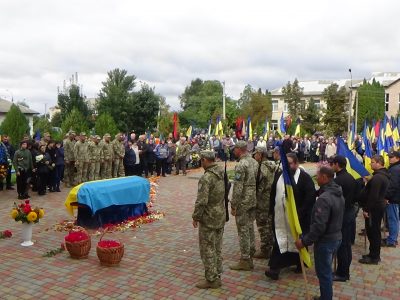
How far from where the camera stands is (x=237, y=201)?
657 centimetres

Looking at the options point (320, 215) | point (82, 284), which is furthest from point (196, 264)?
point (320, 215)

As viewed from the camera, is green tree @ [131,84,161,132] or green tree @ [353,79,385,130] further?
green tree @ [353,79,385,130]

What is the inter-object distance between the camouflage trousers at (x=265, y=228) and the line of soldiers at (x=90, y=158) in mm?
9196

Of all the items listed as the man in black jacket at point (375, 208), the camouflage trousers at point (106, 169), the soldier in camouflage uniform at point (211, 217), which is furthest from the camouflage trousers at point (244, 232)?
the camouflage trousers at point (106, 169)

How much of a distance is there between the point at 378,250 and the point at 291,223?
8.08 ft

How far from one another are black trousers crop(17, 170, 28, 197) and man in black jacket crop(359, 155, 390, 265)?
32.3ft

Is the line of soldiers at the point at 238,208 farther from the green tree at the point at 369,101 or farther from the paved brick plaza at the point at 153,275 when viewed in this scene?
the green tree at the point at 369,101

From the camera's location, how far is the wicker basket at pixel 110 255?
667 centimetres

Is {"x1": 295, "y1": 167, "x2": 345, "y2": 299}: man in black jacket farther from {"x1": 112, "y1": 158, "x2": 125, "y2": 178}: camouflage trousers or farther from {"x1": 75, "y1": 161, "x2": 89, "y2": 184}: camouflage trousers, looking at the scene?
{"x1": 112, "y1": 158, "x2": 125, "y2": 178}: camouflage trousers

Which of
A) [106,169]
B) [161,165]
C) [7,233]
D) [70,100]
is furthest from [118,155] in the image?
[70,100]

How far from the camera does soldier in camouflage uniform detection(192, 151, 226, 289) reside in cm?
584

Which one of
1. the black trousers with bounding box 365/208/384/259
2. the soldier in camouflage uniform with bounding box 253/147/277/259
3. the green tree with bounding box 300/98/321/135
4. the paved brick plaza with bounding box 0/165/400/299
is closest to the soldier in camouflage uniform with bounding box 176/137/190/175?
the paved brick plaza with bounding box 0/165/400/299

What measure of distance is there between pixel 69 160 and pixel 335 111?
1531 inches

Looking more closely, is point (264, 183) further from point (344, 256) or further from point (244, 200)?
point (344, 256)
